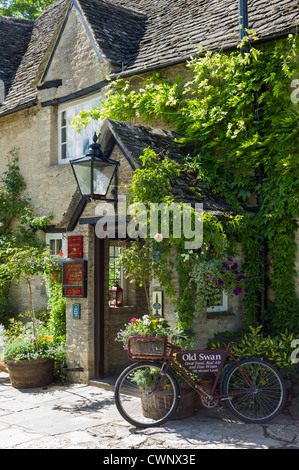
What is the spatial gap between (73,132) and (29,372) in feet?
16.9

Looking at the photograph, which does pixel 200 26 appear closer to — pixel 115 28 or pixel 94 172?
pixel 115 28

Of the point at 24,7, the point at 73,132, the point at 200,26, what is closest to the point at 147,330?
the point at 200,26

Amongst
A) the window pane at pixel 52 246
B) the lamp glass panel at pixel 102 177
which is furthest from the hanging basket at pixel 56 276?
the lamp glass panel at pixel 102 177

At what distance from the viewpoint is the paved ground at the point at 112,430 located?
16.4 feet

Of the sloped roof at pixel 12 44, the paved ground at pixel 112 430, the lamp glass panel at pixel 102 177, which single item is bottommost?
the paved ground at pixel 112 430

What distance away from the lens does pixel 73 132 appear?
34.5ft

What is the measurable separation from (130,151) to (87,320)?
2.77 meters

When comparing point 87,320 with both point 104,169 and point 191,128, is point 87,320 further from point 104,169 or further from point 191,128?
point 191,128

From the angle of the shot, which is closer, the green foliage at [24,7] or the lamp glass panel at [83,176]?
the lamp glass panel at [83,176]

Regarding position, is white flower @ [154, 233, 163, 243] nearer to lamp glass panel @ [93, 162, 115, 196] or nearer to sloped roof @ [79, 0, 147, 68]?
lamp glass panel @ [93, 162, 115, 196]

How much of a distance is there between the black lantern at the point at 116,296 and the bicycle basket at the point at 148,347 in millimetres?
3528

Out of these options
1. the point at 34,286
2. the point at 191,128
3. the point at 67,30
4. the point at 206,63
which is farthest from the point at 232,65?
the point at 34,286

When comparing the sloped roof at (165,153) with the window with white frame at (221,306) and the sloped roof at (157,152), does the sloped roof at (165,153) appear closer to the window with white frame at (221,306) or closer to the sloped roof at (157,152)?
the sloped roof at (157,152)

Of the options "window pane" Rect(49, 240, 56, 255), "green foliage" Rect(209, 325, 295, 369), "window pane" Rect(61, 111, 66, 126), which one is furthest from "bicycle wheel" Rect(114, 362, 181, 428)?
"window pane" Rect(61, 111, 66, 126)
